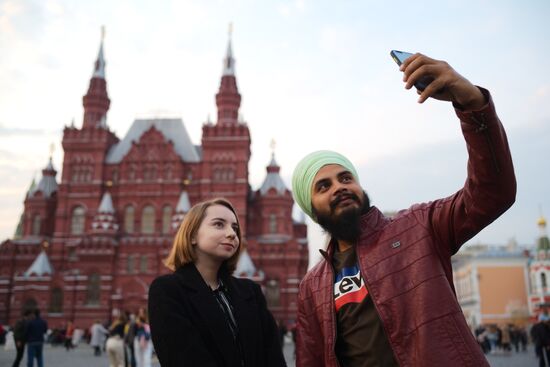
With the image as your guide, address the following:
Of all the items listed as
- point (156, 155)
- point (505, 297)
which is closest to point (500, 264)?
point (505, 297)

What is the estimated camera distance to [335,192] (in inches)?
113

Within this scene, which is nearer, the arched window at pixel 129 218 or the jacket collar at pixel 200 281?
the jacket collar at pixel 200 281

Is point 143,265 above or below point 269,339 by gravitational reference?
above

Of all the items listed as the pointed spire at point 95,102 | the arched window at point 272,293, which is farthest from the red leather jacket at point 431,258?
the pointed spire at point 95,102

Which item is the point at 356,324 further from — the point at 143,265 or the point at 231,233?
the point at 143,265

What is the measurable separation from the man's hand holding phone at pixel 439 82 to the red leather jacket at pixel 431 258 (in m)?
0.06

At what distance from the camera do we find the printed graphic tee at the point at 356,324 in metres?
2.45

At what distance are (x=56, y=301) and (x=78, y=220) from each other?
718 cm

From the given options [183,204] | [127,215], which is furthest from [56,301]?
[183,204]

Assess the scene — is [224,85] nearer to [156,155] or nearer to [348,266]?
[156,155]

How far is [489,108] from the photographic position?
2.07 m

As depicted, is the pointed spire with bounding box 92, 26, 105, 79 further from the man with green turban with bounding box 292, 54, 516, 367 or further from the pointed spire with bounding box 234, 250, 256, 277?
the man with green turban with bounding box 292, 54, 516, 367

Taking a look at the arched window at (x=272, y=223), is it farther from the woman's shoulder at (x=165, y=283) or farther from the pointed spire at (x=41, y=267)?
the woman's shoulder at (x=165, y=283)

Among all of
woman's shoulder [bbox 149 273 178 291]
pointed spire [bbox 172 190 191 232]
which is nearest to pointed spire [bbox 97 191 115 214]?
pointed spire [bbox 172 190 191 232]
